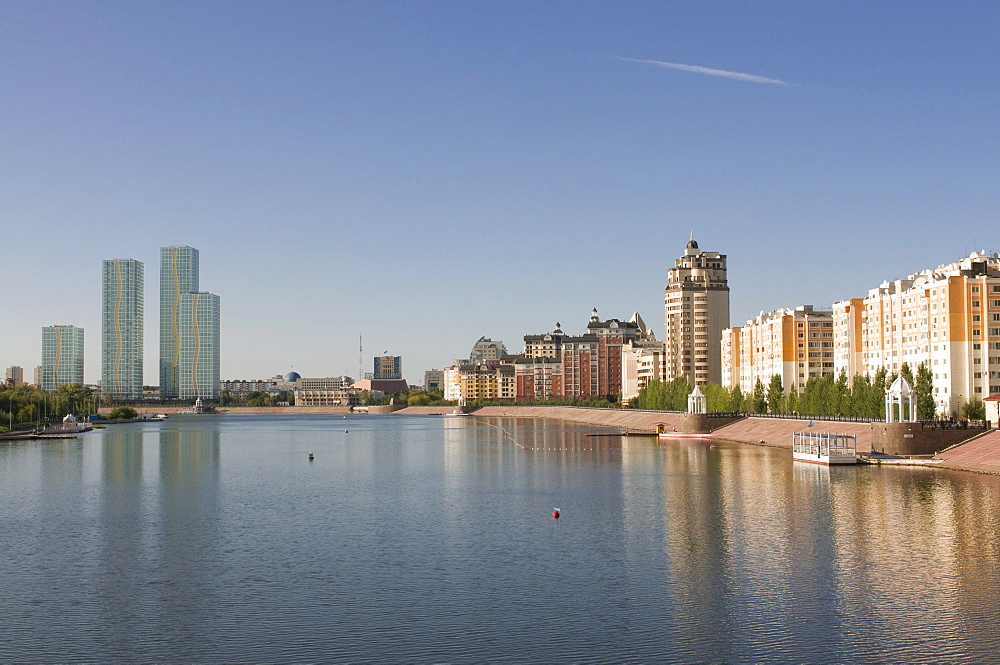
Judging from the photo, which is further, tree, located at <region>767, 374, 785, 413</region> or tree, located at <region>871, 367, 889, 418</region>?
tree, located at <region>767, 374, 785, 413</region>

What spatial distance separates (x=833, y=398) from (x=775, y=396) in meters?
24.9

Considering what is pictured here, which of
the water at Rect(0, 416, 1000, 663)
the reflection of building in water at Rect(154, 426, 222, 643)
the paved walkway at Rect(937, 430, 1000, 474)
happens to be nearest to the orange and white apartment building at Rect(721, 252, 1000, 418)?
the paved walkway at Rect(937, 430, 1000, 474)

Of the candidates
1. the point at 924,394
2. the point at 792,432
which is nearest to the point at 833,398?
the point at 792,432

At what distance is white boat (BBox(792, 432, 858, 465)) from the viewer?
257 feet

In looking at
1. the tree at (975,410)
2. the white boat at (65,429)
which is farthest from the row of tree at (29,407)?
the tree at (975,410)

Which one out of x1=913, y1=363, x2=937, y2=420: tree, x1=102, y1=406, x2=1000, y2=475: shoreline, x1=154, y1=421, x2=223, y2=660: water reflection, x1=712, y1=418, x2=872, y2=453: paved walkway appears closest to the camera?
x1=154, y1=421, x2=223, y2=660: water reflection

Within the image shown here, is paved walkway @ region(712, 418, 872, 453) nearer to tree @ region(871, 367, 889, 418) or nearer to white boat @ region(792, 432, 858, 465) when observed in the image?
white boat @ region(792, 432, 858, 465)

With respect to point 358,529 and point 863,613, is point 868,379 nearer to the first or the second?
point 358,529

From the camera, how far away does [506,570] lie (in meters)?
37.4

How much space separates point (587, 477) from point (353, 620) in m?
45.2

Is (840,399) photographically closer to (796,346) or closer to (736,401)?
(736,401)

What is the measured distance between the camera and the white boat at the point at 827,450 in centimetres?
7844

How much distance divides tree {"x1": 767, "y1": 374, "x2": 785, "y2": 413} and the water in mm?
64383

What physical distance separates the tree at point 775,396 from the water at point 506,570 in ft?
211
